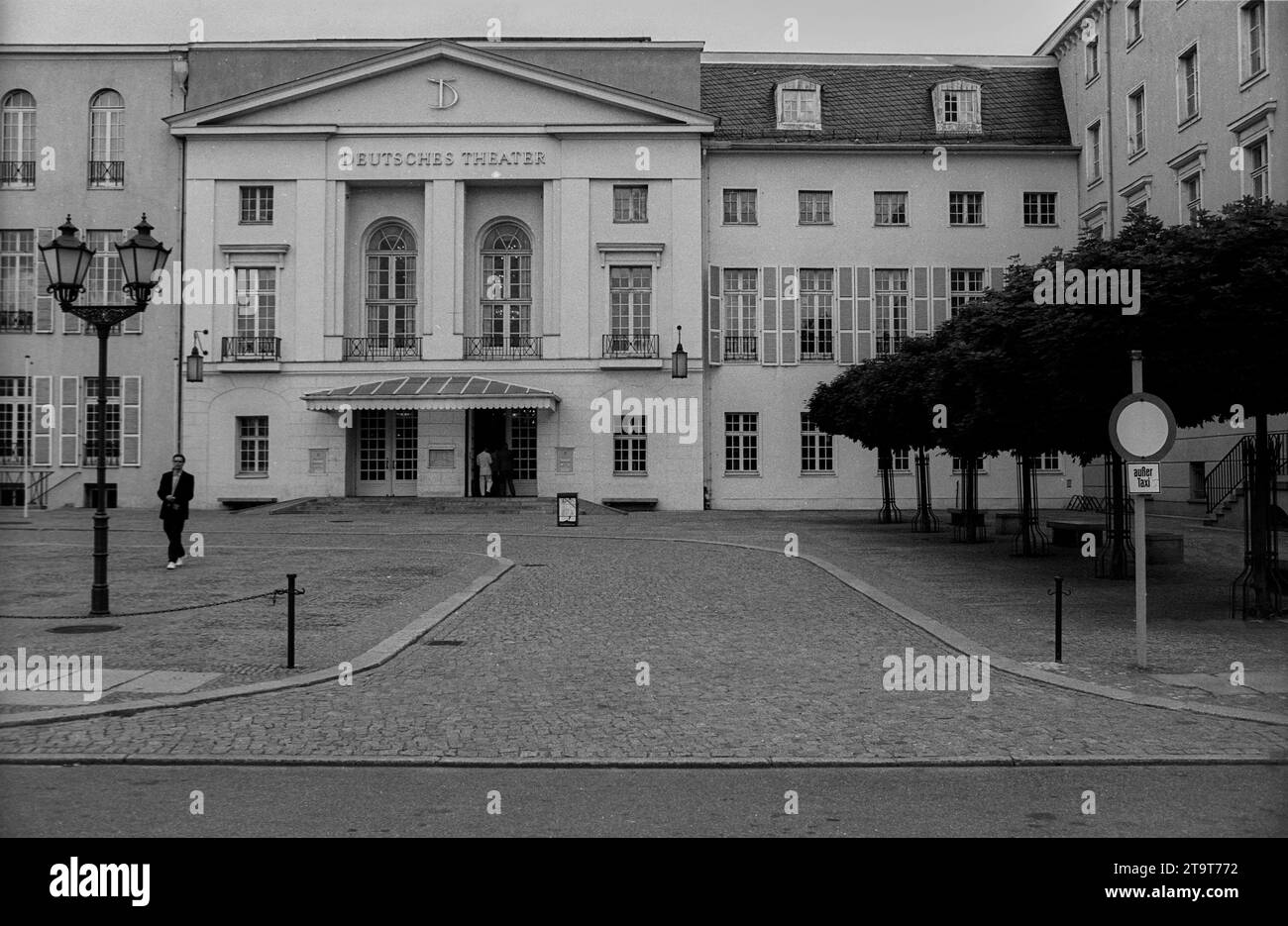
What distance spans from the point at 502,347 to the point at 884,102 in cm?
1841

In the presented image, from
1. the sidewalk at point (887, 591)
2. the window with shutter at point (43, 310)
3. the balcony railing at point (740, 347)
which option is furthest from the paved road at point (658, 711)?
the window with shutter at point (43, 310)

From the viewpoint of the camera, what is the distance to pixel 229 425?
143 feet

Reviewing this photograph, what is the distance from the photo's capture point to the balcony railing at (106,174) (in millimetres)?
43750

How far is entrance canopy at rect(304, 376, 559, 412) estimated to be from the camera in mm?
41031

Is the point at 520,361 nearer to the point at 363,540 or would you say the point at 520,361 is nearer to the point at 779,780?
the point at 363,540

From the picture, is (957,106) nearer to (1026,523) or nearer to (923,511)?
(923,511)

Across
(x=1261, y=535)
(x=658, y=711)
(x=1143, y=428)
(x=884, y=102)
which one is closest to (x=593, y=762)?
(x=658, y=711)

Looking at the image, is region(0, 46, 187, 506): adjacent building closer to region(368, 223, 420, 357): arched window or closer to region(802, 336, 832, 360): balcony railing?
region(368, 223, 420, 357): arched window

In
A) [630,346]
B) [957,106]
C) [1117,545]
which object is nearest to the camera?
[1117,545]

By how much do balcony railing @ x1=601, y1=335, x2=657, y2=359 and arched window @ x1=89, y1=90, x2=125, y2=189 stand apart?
19672 mm

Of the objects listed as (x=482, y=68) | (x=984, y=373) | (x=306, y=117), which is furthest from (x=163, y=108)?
(x=984, y=373)

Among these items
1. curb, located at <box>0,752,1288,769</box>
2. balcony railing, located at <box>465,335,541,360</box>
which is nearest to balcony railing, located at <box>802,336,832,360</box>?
balcony railing, located at <box>465,335,541,360</box>

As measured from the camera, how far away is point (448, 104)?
→ 43.5m
